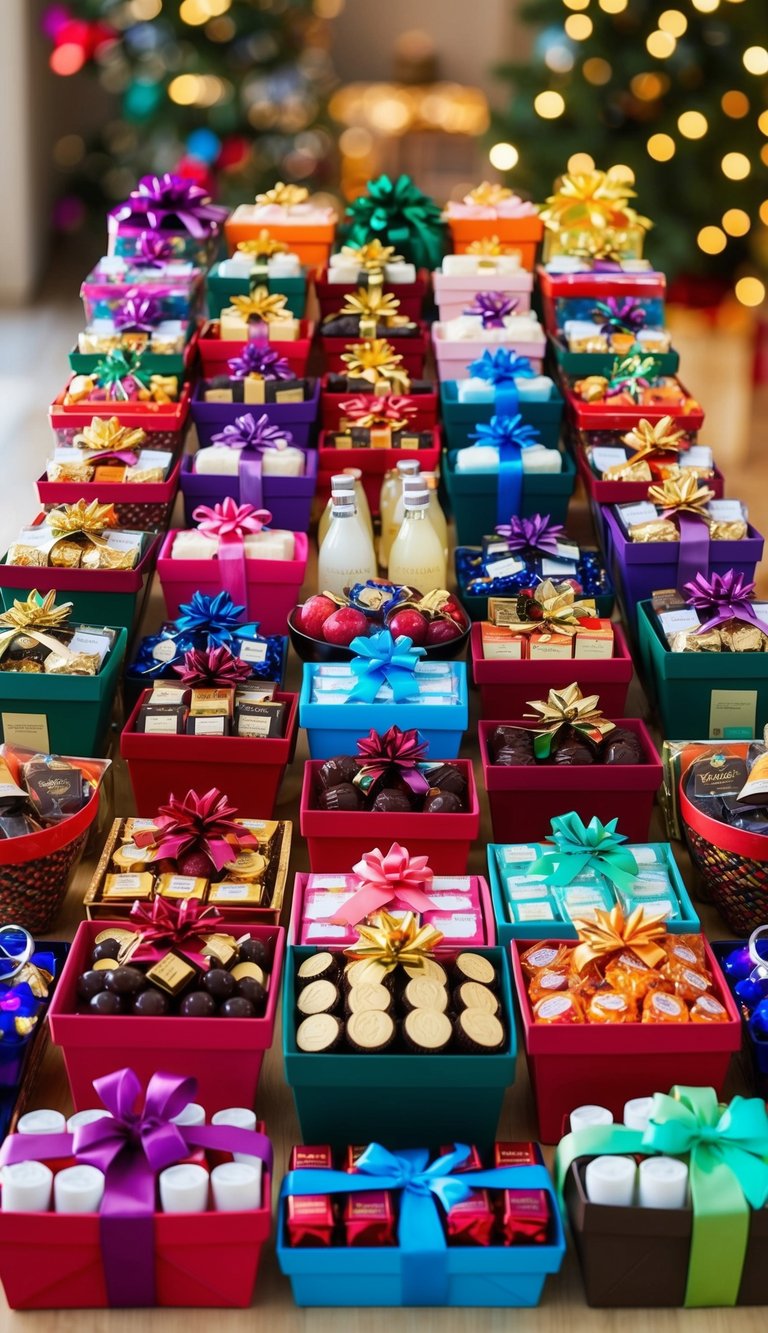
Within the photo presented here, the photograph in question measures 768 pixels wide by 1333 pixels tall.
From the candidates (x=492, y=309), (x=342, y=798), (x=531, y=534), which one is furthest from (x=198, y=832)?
(x=492, y=309)

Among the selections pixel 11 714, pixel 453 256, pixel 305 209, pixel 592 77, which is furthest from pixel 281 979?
pixel 592 77

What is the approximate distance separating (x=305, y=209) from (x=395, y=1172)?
3.00m

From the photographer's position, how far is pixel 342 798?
225 cm

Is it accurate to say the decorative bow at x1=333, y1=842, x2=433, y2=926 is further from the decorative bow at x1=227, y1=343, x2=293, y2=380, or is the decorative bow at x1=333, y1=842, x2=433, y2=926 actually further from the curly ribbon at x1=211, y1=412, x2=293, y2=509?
the decorative bow at x1=227, y1=343, x2=293, y2=380

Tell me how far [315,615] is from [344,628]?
→ 86mm

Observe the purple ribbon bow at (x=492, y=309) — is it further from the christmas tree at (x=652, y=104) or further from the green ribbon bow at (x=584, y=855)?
the christmas tree at (x=652, y=104)

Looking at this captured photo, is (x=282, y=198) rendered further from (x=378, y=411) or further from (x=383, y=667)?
(x=383, y=667)

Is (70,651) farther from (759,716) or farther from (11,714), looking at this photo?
(759,716)

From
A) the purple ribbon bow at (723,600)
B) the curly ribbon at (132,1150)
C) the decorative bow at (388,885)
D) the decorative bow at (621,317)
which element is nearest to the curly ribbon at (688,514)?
the purple ribbon bow at (723,600)

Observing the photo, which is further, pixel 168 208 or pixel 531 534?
pixel 168 208

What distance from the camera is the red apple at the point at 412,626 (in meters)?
2.63

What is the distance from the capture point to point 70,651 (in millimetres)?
2531

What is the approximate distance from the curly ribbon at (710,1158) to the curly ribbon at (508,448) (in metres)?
1.58

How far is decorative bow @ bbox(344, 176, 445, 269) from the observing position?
4.00m
